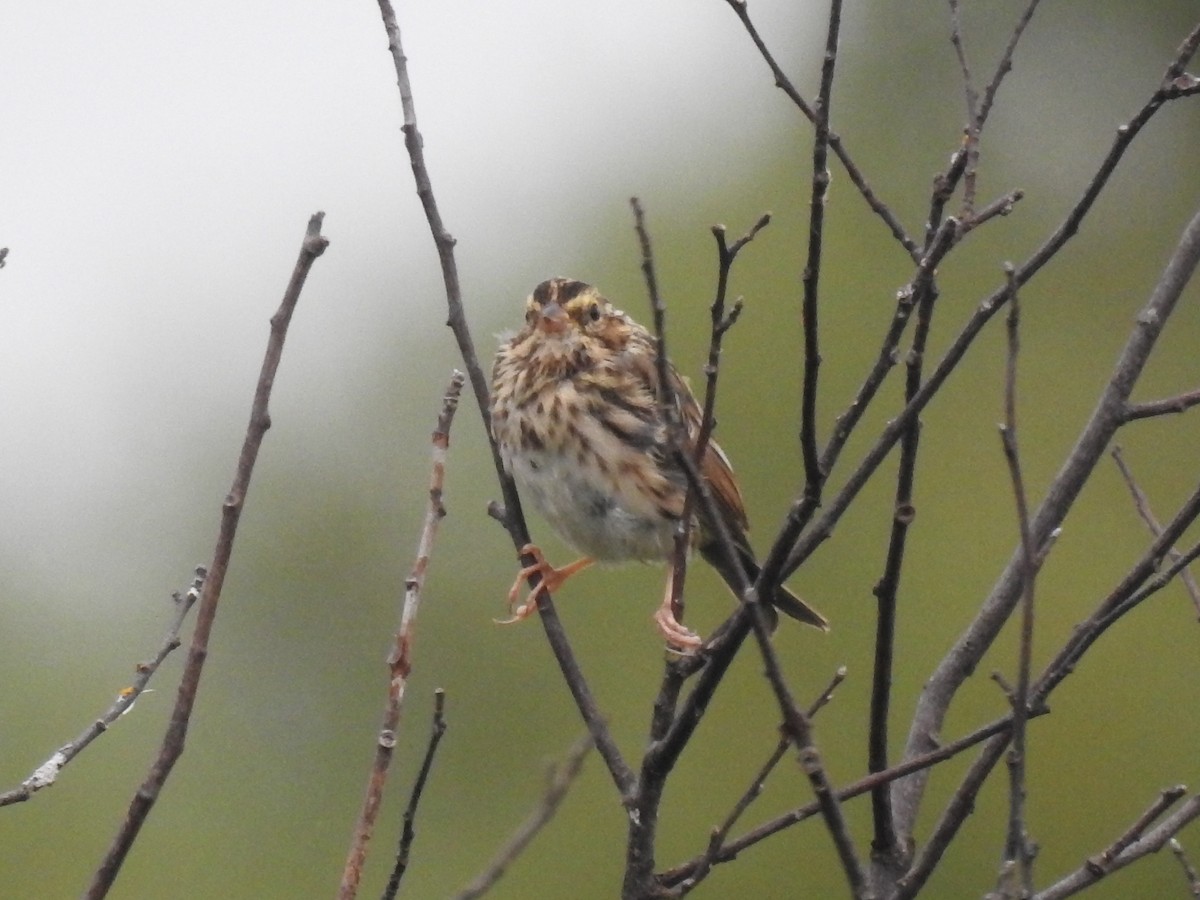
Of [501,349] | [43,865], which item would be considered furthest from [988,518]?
[501,349]

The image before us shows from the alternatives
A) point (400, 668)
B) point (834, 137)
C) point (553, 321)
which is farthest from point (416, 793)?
point (553, 321)

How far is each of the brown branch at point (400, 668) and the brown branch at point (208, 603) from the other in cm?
29

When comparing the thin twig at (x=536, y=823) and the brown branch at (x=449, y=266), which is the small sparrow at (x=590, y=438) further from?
the thin twig at (x=536, y=823)

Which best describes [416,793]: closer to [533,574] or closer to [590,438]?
[533,574]

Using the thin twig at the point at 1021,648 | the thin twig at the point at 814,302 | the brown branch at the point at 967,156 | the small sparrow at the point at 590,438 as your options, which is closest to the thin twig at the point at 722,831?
the thin twig at the point at 814,302

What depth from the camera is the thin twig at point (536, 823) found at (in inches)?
79.5

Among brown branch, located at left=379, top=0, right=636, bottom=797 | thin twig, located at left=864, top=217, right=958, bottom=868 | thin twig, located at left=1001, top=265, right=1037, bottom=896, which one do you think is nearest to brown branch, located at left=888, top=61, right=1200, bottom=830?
thin twig, located at left=864, top=217, right=958, bottom=868

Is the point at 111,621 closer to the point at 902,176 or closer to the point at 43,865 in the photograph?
the point at 43,865

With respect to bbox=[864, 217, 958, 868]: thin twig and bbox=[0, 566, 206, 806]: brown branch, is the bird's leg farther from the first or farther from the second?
bbox=[0, 566, 206, 806]: brown branch

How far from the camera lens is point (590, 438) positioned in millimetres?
5238

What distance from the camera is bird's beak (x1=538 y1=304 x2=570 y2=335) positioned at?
17.5ft

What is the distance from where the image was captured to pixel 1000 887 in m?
2.59

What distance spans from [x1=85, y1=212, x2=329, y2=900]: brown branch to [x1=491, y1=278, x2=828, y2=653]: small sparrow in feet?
8.00

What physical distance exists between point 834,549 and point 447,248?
11151 mm
